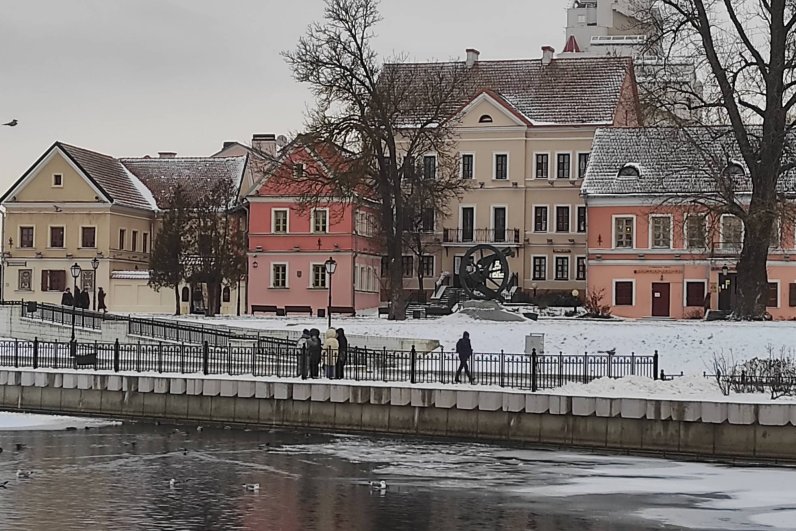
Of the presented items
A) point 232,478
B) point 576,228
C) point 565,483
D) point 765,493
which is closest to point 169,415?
point 232,478

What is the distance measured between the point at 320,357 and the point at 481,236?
138ft

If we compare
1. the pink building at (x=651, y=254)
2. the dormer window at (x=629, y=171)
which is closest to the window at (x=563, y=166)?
the pink building at (x=651, y=254)

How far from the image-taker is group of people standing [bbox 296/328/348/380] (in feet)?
119

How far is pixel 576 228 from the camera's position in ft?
252

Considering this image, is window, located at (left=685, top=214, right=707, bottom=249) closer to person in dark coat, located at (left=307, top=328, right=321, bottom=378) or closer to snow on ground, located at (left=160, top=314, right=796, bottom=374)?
snow on ground, located at (left=160, top=314, right=796, bottom=374)

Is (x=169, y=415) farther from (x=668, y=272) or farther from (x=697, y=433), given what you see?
(x=668, y=272)

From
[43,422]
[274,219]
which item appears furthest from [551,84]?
[43,422]

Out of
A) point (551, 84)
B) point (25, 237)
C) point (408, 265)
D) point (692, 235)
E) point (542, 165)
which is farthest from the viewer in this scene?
point (551, 84)

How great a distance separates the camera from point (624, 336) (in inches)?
1863

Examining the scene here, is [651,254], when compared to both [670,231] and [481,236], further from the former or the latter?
[481,236]

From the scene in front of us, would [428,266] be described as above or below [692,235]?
below

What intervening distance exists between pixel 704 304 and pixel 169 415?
36.2 metres

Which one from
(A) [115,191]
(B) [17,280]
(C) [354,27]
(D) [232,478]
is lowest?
(D) [232,478]

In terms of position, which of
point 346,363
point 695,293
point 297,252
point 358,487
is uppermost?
point 297,252
